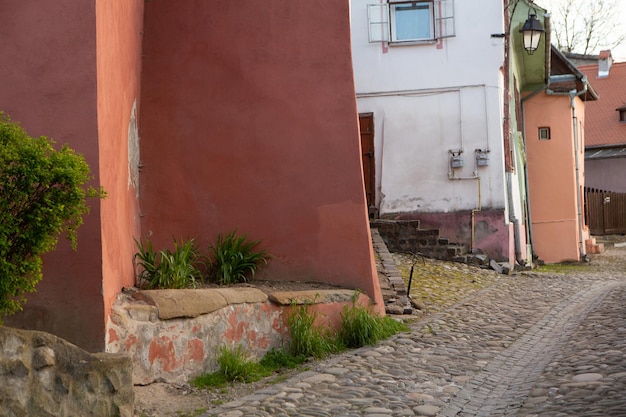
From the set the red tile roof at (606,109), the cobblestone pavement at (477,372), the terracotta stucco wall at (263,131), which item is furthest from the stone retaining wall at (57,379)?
the red tile roof at (606,109)

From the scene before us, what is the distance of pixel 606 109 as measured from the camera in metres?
33.4

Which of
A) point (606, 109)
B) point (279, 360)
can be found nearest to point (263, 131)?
point (279, 360)

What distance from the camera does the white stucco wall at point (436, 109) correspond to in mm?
15945

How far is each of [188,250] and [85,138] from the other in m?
1.88

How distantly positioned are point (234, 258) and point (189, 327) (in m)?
1.82

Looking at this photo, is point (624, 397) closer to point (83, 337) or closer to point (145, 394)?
point (145, 394)

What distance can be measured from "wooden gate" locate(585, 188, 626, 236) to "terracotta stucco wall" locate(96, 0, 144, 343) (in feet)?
80.0

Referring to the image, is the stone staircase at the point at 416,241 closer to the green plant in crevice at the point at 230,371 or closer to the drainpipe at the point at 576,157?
the drainpipe at the point at 576,157

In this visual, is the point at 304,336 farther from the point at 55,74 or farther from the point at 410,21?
the point at 410,21

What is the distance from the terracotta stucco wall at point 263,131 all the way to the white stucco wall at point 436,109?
763cm

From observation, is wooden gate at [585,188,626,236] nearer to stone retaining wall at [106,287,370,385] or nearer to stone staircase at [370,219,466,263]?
stone staircase at [370,219,466,263]

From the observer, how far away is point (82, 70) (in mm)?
6207

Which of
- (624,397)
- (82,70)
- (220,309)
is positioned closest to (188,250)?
(220,309)

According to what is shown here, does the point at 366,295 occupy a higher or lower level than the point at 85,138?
lower
